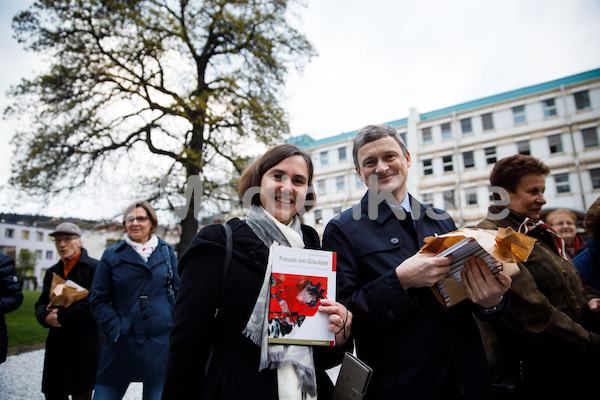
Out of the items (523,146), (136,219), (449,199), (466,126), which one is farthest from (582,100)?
→ (136,219)

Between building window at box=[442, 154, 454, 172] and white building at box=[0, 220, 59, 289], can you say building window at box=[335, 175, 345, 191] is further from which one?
white building at box=[0, 220, 59, 289]

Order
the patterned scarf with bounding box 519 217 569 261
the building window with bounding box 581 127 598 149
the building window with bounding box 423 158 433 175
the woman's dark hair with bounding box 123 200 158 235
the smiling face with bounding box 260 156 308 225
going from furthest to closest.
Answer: the building window with bounding box 423 158 433 175
the building window with bounding box 581 127 598 149
the woman's dark hair with bounding box 123 200 158 235
the patterned scarf with bounding box 519 217 569 261
the smiling face with bounding box 260 156 308 225

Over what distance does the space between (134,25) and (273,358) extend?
13.4m

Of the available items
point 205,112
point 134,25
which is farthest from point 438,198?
point 134,25

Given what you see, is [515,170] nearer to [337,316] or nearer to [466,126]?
[337,316]

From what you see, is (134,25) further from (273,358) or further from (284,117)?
(273,358)

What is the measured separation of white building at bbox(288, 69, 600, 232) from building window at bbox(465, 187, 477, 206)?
75 millimetres

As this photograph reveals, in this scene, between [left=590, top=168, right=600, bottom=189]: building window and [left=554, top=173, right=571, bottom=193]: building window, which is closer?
[left=590, top=168, right=600, bottom=189]: building window

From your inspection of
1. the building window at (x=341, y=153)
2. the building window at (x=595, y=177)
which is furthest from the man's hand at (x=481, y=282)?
the building window at (x=341, y=153)

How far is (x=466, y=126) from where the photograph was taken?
3073 centimetres

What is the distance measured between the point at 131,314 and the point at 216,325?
205 centimetres

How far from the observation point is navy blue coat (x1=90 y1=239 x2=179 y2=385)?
9.86ft

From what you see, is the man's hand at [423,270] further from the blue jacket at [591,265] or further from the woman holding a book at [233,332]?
the blue jacket at [591,265]

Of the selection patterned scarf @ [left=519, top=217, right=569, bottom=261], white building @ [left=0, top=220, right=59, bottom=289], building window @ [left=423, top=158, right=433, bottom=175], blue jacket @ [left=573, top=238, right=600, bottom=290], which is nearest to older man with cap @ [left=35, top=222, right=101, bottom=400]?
patterned scarf @ [left=519, top=217, right=569, bottom=261]
